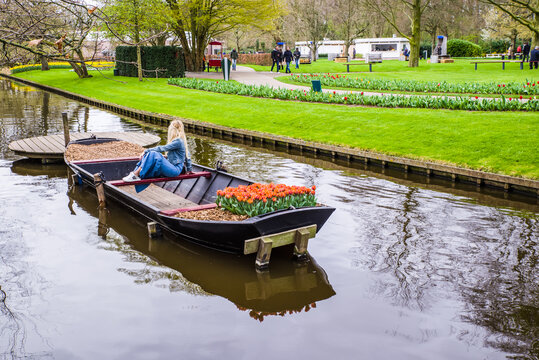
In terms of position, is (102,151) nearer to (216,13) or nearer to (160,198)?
(160,198)

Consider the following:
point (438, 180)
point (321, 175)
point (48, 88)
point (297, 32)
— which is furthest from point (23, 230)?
point (297, 32)

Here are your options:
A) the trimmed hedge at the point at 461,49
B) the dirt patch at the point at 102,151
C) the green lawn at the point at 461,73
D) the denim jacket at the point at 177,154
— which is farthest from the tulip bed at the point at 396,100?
the trimmed hedge at the point at 461,49

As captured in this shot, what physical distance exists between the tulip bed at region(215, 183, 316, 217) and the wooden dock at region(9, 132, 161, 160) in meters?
9.21

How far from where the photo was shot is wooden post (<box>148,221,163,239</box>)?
10320 millimetres

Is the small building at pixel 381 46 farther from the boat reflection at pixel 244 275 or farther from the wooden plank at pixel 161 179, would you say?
the boat reflection at pixel 244 275

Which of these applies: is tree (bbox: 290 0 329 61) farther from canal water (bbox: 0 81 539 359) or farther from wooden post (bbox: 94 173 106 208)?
wooden post (bbox: 94 173 106 208)

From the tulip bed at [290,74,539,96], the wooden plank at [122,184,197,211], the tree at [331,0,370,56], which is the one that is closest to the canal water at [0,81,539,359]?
the wooden plank at [122,184,197,211]

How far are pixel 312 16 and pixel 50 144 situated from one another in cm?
4700

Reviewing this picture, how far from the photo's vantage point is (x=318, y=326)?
712cm

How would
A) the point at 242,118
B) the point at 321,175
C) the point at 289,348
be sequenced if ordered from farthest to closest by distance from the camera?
the point at 242,118 < the point at 321,175 < the point at 289,348

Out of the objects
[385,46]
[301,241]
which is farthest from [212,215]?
[385,46]

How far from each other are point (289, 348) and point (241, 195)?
2.99m

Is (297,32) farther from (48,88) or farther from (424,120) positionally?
(424,120)

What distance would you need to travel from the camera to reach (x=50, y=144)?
1800cm
